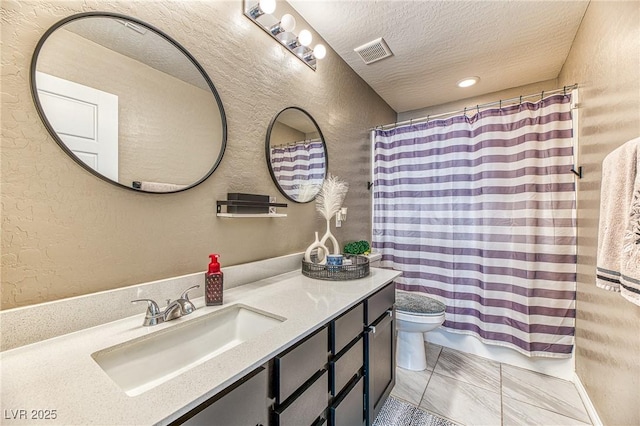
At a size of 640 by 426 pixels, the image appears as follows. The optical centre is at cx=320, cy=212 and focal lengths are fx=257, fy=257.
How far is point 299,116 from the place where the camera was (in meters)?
1.68

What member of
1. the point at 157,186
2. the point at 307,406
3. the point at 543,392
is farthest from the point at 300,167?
the point at 543,392

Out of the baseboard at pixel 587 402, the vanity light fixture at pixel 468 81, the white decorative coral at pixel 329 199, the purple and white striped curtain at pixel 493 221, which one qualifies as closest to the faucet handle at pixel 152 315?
the white decorative coral at pixel 329 199

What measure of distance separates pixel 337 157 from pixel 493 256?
141 centimetres

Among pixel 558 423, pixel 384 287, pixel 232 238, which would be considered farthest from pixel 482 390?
pixel 232 238

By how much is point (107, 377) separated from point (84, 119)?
766 mm

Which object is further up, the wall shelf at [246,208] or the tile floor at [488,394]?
the wall shelf at [246,208]

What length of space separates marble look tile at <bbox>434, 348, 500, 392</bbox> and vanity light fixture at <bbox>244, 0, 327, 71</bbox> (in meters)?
2.37

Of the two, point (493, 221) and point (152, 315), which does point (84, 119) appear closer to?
point (152, 315)

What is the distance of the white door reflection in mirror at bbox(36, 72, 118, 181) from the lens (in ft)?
2.52

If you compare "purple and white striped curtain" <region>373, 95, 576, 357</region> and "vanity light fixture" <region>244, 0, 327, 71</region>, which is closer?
"vanity light fixture" <region>244, 0, 327, 71</region>

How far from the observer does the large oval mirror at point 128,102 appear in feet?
2.58

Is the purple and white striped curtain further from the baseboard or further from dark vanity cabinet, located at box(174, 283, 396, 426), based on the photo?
dark vanity cabinet, located at box(174, 283, 396, 426)

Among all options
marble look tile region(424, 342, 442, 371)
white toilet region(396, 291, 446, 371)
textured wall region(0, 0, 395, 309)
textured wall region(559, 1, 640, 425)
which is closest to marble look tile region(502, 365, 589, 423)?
textured wall region(559, 1, 640, 425)

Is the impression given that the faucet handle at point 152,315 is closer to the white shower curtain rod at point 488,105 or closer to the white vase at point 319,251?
the white vase at point 319,251
